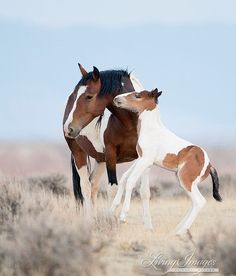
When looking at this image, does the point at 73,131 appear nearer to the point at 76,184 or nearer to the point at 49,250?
the point at 76,184

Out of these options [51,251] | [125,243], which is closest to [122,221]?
[125,243]

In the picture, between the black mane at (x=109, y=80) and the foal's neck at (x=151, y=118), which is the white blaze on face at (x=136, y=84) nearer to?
the black mane at (x=109, y=80)

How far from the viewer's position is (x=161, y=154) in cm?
1164

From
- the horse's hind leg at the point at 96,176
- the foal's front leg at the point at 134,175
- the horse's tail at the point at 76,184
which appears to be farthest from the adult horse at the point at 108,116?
the horse's tail at the point at 76,184

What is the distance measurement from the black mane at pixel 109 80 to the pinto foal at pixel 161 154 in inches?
28.5

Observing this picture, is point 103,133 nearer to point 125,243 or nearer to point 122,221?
point 122,221

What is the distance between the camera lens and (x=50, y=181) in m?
22.2

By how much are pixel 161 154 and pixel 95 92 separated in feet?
5.44

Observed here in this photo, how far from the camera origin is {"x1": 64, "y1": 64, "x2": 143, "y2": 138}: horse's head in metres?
12.7

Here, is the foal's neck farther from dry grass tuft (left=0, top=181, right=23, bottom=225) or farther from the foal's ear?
dry grass tuft (left=0, top=181, right=23, bottom=225)

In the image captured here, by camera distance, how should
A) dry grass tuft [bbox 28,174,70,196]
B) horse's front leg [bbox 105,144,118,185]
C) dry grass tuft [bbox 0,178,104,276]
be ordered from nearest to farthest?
dry grass tuft [bbox 0,178,104,276] → horse's front leg [bbox 105,144,118,185] → dry grass tuft [bbox 28,174,70,196]

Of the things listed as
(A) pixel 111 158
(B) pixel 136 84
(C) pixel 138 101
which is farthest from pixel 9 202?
(B) pixel 136 84

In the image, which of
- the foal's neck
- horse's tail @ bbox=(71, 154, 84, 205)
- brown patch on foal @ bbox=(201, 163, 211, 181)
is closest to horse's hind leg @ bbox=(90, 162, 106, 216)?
horse's tail @ bbox=(71, 154, 84, 205)

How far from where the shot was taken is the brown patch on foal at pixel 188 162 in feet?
37.4
